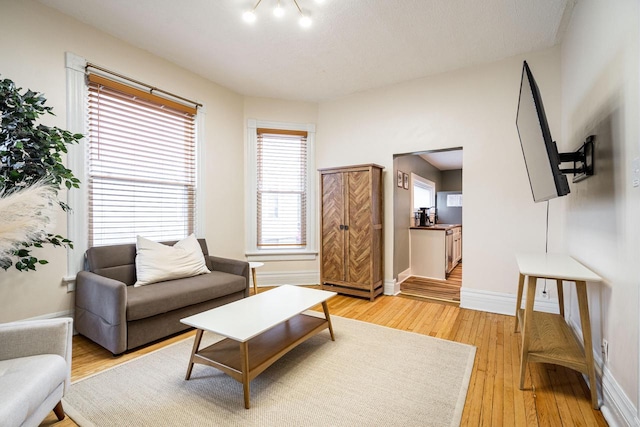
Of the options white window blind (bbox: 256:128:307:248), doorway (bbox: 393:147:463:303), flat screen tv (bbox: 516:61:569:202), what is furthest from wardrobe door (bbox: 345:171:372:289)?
flat screen tv (bbox: 516:61:569:202)

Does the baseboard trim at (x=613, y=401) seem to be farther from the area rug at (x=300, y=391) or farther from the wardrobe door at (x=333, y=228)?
the wardrobe door at (x=333, y=228)

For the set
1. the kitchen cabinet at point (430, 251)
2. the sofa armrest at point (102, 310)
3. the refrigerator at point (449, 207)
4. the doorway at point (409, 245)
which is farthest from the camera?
the refrigerator at point (449, 207)

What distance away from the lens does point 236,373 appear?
5.58 ft

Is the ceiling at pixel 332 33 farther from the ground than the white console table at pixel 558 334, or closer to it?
farther from the ground

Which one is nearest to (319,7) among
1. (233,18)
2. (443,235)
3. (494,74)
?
(233,18)

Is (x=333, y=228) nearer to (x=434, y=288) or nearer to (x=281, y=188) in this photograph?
(x=281, y=188)

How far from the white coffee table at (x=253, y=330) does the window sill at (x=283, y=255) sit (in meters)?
1.83

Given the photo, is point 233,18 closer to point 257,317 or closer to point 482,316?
point 257,317

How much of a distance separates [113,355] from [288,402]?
60.0 inches

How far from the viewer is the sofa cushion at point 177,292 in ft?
7.61

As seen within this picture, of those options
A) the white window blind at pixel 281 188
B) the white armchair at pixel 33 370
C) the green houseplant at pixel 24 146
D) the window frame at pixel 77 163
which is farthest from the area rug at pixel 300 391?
the white window blind at pixel 281 188

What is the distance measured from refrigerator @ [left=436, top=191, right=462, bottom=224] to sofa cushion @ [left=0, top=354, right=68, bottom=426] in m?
7.28

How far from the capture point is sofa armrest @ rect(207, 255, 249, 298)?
3240 mm

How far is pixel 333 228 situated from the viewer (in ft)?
13.1
